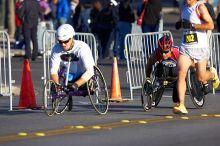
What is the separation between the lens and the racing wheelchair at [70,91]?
16.2 meters

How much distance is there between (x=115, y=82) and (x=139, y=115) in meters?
3.20

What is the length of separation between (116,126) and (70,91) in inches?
60.1

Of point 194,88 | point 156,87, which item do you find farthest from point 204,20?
point 156,87

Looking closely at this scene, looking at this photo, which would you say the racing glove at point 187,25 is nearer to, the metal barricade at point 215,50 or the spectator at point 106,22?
the metal barricade at point 215,50

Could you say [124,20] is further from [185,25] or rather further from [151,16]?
[185,25]

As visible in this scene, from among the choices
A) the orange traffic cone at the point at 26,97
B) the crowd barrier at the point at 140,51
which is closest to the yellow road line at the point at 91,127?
the orange traffic cone at the point at 26,97

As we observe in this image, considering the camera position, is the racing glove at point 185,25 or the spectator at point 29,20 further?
the spectator at point 29,20

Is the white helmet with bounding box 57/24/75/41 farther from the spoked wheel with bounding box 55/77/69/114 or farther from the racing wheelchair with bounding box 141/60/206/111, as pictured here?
the racing wheelchair with bounding box 141/60/206/111

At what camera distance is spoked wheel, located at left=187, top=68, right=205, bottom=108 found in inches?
673

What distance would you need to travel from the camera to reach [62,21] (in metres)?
34.9

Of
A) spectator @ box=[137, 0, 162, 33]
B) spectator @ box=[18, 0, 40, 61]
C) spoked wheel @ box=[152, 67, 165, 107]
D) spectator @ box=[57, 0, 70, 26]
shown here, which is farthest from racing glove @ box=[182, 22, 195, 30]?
spectator @ box=[57, 0, 70, 26]

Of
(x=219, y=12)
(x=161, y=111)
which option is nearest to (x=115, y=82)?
(x=161, y=111)

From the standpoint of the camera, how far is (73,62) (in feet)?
53.8

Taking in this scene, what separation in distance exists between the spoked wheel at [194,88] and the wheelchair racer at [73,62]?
1.66 m
